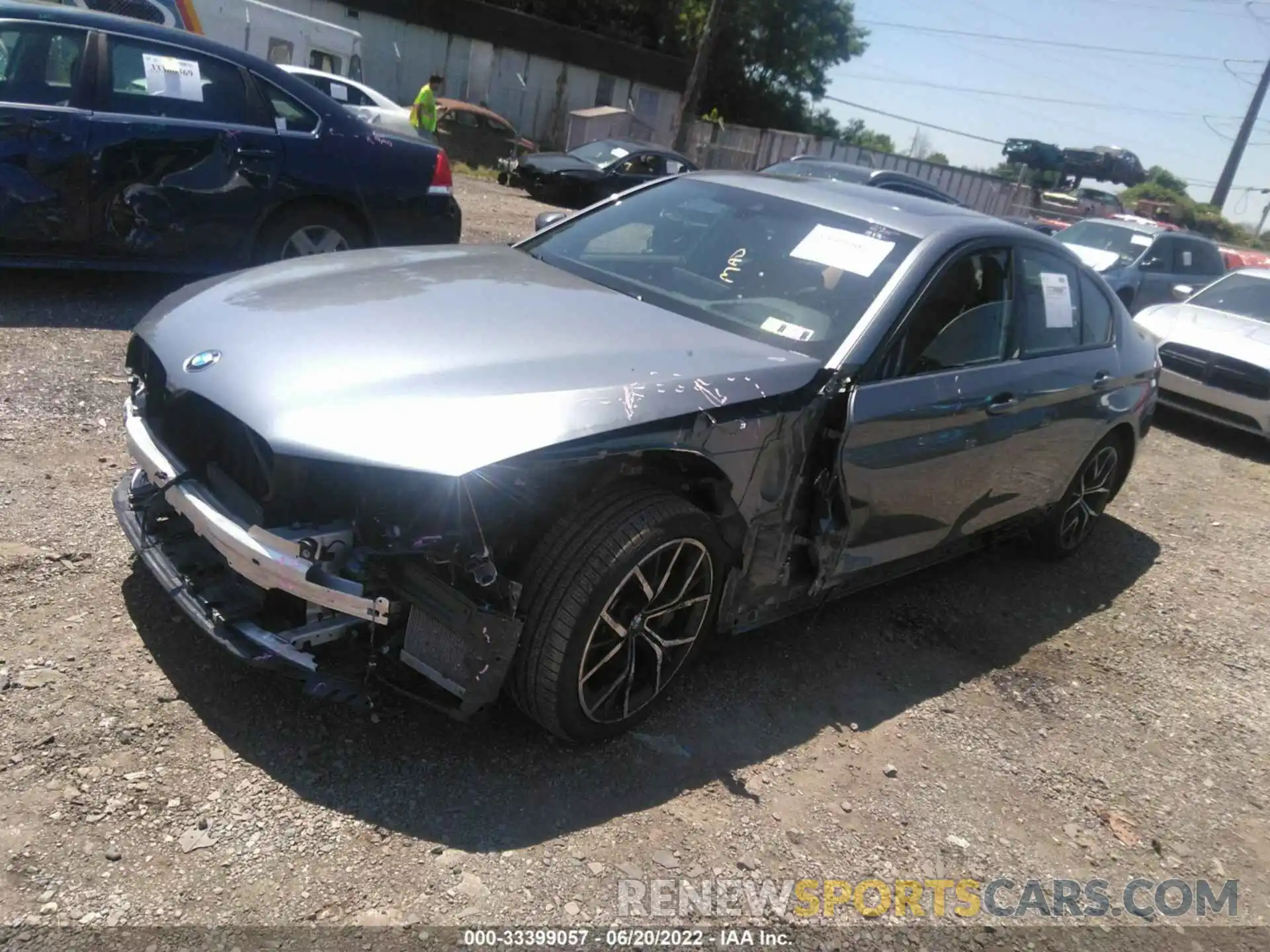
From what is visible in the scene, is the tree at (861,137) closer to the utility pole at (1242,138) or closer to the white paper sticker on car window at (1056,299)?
the utility pole at (1242,138)

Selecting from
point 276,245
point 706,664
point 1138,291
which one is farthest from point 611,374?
point 1138,291

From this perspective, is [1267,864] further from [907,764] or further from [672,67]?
Answer: [672,67]

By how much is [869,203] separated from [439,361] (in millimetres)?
2093

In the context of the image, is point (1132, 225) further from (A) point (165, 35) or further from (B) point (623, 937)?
(B) point (623, 937)

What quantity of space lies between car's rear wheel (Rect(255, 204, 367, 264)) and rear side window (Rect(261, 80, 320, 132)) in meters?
0.48

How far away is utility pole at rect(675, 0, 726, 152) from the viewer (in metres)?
25.8

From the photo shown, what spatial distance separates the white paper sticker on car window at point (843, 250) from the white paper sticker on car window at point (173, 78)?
419 cm

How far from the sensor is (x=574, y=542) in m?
2.66

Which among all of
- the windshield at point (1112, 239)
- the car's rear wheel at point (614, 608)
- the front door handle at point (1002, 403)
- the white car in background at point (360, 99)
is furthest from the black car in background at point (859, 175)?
the car's rear wheel at point (614, 608)

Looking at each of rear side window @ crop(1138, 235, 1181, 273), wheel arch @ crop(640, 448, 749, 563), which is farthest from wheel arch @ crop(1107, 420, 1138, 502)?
rear side window @ crop(1138, 235, 1181, 273)

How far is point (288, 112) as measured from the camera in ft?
20.3

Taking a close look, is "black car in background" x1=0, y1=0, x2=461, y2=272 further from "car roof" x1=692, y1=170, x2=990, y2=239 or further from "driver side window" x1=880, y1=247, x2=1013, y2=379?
"driver side window" x1=880, y1=247, x2=1013, y2=379

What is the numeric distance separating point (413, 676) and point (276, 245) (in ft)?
14.4

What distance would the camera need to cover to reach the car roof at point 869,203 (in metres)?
3.81
